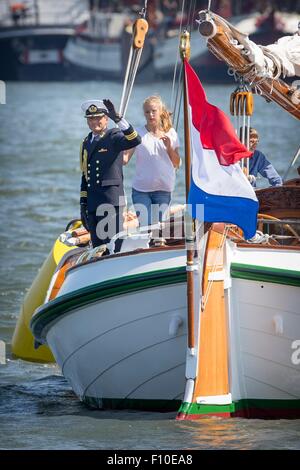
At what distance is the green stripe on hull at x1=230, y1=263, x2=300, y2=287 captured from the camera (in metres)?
11.2

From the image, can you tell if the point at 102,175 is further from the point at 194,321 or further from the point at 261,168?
the point at 261,168

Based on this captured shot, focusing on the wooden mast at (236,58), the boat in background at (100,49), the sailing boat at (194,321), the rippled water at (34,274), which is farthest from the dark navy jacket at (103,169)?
the boat in background at (100,49)

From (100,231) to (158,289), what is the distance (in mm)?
1501

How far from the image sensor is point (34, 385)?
45.9 ft

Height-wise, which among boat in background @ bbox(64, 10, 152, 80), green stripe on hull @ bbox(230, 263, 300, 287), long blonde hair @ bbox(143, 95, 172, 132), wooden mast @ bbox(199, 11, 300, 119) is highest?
boat in background @ bbox(64, 10, 152, 80)

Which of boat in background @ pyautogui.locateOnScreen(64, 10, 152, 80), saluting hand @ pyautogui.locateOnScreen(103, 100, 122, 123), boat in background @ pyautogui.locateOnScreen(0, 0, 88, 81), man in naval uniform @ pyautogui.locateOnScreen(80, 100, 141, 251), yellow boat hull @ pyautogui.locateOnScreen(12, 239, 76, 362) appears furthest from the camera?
boat in background @ pyautogui.locateOnScreen(0, 0, 88, 81)

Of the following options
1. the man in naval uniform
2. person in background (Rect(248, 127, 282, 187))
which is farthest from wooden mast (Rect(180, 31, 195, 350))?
person in background (Rect(248, 127, 282, 187))

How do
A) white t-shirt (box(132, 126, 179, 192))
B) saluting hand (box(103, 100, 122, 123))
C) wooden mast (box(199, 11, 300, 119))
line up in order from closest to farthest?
wooden mast (box(199, 11, 300, 119)), saluting hand (box(103, 100, 122, 123)), white t-shirt (box(132, 126, 179, 192))

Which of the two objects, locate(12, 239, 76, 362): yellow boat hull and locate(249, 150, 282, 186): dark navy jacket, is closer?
locate(249, 150, 282, 186): dark navy jacket

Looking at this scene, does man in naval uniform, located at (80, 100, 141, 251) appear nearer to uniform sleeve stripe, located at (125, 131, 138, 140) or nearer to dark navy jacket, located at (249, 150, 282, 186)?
uniform sleeve stripe, located at (125, 131, 138, 140)

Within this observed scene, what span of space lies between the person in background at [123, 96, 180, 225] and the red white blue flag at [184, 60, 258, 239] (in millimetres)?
1415

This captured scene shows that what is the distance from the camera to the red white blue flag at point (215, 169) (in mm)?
11055

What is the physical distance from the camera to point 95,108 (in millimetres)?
12414

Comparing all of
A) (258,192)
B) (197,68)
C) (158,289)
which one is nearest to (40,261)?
(258,192)
